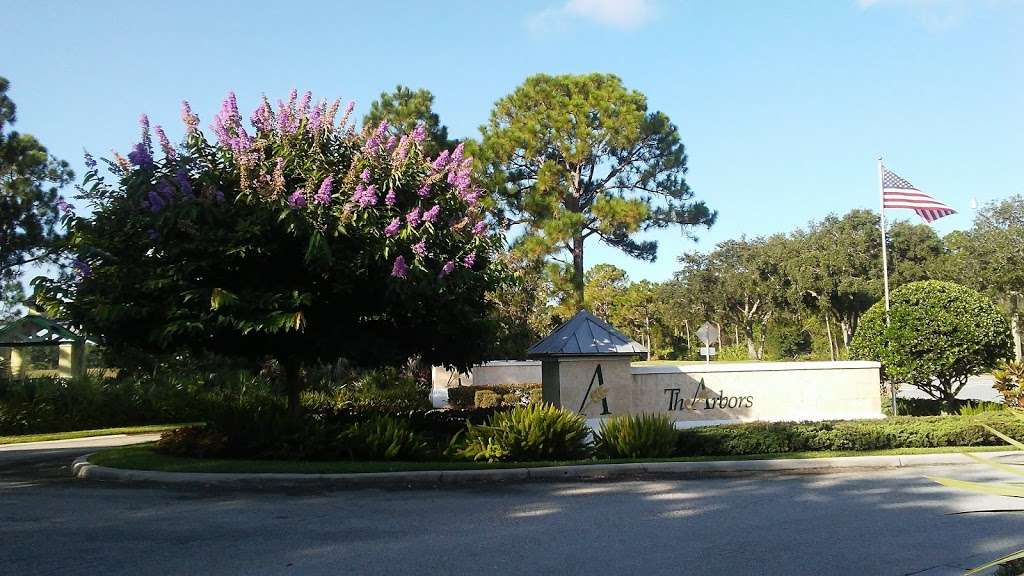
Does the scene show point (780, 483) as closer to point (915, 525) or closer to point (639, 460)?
point (639, 460)

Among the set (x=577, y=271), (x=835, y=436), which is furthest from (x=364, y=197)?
(x=577, y=271)

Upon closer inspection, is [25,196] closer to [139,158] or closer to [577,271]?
[139,158]

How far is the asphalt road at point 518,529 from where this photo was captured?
6645 mm

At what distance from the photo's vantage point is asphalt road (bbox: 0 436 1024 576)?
664 cm

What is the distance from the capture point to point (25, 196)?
22047 millimetres

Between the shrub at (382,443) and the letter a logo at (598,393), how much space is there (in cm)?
553

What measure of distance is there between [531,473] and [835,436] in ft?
17.7

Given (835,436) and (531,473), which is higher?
(835,436)

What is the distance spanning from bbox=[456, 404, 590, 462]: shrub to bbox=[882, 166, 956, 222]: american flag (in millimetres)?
13674

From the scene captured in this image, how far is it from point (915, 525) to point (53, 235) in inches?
892

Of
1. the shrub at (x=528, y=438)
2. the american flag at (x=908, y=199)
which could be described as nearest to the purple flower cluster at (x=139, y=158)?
the shrub at (x=528, y=438)

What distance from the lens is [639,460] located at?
1197 cm

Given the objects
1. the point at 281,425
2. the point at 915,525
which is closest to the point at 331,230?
the point at 281,425

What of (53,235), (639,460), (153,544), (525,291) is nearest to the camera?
(153,544)
